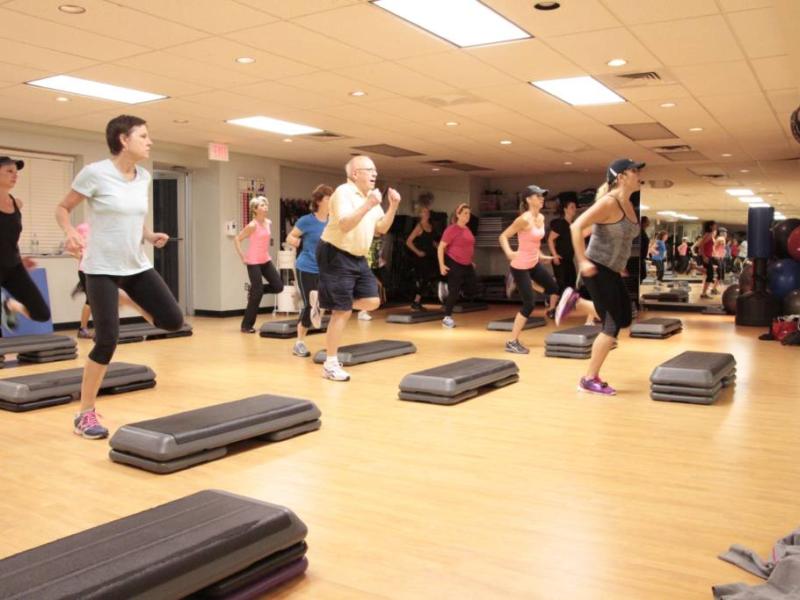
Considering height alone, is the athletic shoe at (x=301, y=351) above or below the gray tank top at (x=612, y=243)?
below

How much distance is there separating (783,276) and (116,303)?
328 inches

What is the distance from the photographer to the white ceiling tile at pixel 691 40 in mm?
4707

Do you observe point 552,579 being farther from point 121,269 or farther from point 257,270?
point 257,270

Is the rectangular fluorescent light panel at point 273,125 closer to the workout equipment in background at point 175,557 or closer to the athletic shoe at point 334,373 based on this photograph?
the athletic shoe at point 334,373

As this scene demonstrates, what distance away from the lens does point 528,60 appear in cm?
561

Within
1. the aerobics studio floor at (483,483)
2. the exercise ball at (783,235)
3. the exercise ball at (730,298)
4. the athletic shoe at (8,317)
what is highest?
the exercise ball at (783,235)

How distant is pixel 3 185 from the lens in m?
4.39

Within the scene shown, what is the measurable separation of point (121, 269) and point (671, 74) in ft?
15.3

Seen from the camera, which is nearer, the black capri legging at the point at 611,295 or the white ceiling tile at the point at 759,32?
the white ceiling tile at the point at 759,32

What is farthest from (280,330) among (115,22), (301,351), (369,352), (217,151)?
(115,22)

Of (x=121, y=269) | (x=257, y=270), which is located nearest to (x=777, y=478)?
(x=121, y=269)

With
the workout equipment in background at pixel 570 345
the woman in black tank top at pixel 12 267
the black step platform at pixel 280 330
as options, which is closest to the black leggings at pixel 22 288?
the woman in black tank top at pixel 12 267

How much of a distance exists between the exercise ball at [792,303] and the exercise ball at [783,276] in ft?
0.68

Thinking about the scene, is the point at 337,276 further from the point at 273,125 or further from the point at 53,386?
the point at 273,125
